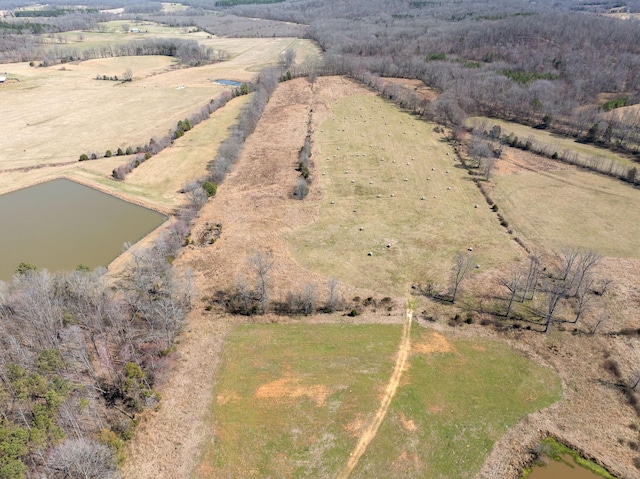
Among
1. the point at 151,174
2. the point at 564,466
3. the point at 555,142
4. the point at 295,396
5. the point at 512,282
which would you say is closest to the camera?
the point at 564,466

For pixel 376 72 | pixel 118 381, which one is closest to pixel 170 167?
pixel 118 381

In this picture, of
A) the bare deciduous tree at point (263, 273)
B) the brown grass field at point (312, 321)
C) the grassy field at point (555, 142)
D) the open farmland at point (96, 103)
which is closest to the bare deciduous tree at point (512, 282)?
the brown grass field at point (312, 321)

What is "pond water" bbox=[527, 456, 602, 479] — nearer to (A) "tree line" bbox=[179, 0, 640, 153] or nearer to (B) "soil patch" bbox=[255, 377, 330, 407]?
(B) "soil patch" bbox=[255, 377, 330, 407]

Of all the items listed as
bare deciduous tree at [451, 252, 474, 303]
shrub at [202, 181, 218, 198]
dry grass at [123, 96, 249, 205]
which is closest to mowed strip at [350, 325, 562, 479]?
bare deciduous tree at [451, 252, 474, 303]

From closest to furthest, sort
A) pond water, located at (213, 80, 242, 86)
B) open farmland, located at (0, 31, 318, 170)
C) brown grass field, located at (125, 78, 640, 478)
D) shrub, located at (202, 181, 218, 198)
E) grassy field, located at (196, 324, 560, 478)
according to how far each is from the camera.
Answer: grassy field, located at (196, 324, 560, 478)
brown grass field, located at (125, 78, 640, 478)
shrub, located at (202, 181, 218, 198)
open farmland, located at (0, 31, 318, 170)
pond water, located at (213, 80, 242, 86)

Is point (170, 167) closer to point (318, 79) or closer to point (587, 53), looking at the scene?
point (318, 79)

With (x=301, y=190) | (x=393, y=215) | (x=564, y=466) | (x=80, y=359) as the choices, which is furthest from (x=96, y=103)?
(x=564, y=466)

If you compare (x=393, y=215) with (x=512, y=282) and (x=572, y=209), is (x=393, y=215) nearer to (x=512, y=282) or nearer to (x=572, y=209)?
(x=512, y=282)
